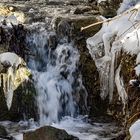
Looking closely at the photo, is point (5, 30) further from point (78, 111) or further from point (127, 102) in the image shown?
point (127, 102)

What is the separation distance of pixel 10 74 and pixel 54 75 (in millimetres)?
1045

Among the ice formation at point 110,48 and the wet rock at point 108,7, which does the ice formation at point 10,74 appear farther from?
the wet rock at point 108,7

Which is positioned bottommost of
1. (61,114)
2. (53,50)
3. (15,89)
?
(61,114)

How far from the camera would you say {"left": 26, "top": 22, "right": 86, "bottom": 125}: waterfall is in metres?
7.63

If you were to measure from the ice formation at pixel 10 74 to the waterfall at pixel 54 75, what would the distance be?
444 mm

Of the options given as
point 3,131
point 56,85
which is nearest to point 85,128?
point 56,85

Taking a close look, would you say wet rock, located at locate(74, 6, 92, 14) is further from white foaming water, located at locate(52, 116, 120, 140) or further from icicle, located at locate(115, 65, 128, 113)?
icicle, located at locate(115, 65, 128, 113)

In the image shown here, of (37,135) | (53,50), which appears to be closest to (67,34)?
(53,50)

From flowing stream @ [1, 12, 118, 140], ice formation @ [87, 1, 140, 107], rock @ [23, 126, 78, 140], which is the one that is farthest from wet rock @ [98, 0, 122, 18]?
rock @ [23, 126, 78, 140]

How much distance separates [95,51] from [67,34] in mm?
1257

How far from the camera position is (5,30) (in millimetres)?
8320

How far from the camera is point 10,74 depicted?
721 cm

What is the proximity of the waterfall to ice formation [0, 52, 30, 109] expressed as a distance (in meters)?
0.44

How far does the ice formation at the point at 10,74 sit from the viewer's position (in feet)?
23.6
